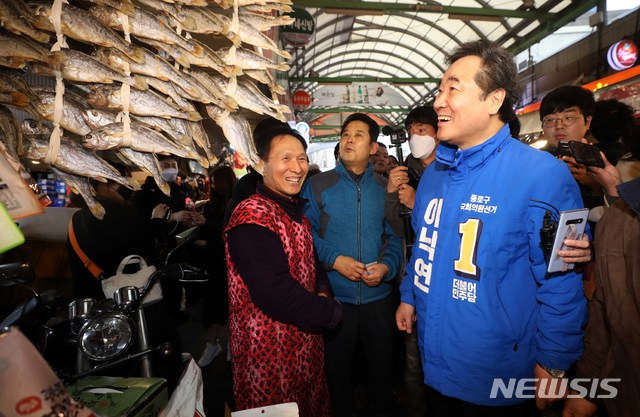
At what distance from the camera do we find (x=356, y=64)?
23.9 meters

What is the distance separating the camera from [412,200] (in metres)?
2.65

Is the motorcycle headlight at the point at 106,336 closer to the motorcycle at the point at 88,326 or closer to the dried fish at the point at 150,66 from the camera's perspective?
the motorcycle at the point at 88,326

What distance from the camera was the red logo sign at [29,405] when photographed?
2.00 feet

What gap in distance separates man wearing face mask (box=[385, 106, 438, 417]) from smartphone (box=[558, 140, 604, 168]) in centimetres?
106

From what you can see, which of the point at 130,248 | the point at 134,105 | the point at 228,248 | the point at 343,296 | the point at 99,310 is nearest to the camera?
the point at 134,105

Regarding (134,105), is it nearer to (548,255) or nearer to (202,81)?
(202,81)

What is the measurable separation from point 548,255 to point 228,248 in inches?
58.9

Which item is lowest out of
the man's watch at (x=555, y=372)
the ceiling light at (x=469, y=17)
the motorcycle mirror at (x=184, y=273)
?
the man's watch at (x=555, y=372)

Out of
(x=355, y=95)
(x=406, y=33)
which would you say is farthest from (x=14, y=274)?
(x=406, y=33)

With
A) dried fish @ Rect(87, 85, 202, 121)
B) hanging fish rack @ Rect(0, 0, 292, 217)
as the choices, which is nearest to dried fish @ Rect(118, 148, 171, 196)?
hanging fish rack @ Rect(0, 0, 292, 217)

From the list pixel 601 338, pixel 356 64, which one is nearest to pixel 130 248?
pixel 601 338

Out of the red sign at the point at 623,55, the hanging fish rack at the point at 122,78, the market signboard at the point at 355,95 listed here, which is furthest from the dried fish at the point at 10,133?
the market signboard at the point at 355,95

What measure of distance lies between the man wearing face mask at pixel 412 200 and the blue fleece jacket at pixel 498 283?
0.97m

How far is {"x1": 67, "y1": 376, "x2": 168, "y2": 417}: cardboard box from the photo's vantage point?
956 millimetres
